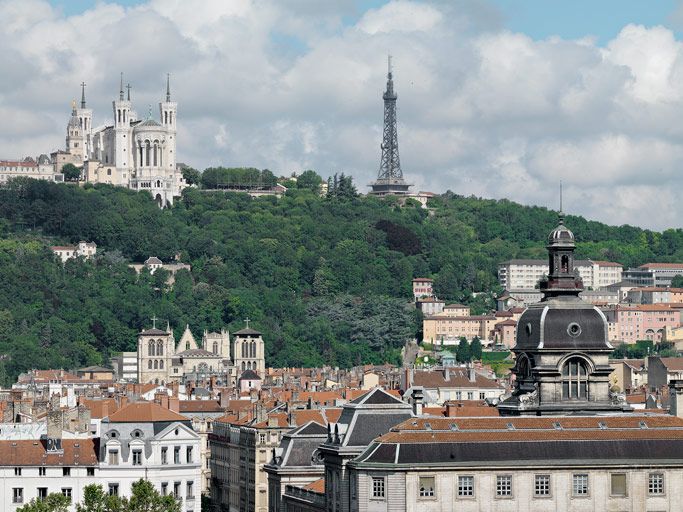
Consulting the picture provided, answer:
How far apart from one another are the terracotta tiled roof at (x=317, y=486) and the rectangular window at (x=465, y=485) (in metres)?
10.00

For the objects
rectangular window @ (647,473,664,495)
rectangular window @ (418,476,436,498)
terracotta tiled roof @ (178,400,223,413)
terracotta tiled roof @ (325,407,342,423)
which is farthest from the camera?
terracotta tiled roof @ (178,400,223,413)

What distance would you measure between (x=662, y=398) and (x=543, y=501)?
39.0 metres

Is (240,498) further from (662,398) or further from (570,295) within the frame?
(570,295)

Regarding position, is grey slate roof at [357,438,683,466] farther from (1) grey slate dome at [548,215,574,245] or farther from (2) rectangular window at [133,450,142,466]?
(1) grey slate dome at [548,215,574,245]

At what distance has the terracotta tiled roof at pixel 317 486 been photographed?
84.6m

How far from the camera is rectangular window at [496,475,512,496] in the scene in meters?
74.4

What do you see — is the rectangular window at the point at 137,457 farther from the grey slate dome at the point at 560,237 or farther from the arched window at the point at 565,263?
the grey slate dome at the point at 560,237

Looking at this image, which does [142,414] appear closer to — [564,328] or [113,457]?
[113,457]

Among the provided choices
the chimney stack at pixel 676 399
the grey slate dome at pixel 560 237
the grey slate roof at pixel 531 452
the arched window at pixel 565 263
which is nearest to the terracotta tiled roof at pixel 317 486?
the grey slate roof at pixel 531 452

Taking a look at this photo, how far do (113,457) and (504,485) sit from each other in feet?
56.9

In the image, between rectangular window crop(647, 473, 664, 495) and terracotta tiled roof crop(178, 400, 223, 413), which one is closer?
rectangular window crop(647, 473, 664, 495)

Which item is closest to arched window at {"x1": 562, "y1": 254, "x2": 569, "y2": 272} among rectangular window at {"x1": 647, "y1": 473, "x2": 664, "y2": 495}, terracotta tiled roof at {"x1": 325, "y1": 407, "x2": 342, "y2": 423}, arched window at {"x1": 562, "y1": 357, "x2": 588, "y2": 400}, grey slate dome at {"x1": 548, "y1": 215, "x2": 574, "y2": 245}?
grey slate dome at {"x1": 548, "y1": 215, "x2": 574, "y2": 245}

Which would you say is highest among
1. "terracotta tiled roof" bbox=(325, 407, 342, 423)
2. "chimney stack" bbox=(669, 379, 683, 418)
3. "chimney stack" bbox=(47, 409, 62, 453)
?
"chimney stack" bbox=(669, 379, 683, 418)

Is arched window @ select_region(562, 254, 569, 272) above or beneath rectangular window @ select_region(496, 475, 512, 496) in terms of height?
above
